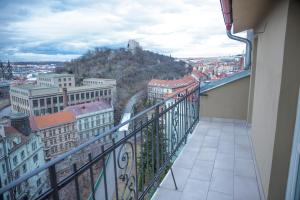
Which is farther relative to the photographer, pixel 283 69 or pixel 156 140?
pixel 156 140

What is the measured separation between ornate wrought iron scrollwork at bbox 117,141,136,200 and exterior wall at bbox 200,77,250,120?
143 inches

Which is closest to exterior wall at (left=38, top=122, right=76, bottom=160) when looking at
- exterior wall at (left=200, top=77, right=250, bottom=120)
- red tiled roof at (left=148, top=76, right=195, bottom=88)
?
red tiled roof at (left=148, top=76, right=195, bottom=88)

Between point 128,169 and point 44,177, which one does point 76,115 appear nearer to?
point 128,169

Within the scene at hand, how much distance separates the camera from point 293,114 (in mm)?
1627

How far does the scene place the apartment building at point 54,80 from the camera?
3.69 metres

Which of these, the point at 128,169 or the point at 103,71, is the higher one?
the point at 103,71

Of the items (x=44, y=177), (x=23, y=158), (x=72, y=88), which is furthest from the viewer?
(x=72, y=88)

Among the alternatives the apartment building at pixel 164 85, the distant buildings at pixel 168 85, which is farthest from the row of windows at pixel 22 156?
the apartment building at pixel 164 85

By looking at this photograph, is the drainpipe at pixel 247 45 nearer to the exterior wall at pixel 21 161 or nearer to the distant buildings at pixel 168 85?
the distant buildings at pixel 168 85

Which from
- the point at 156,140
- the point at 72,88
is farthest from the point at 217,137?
→ the point at 72,88

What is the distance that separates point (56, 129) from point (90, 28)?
4.95 m

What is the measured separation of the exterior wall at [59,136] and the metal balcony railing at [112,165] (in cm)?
149

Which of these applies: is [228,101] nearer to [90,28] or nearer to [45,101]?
[45,101]

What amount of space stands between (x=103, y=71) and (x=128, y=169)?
374 cm
